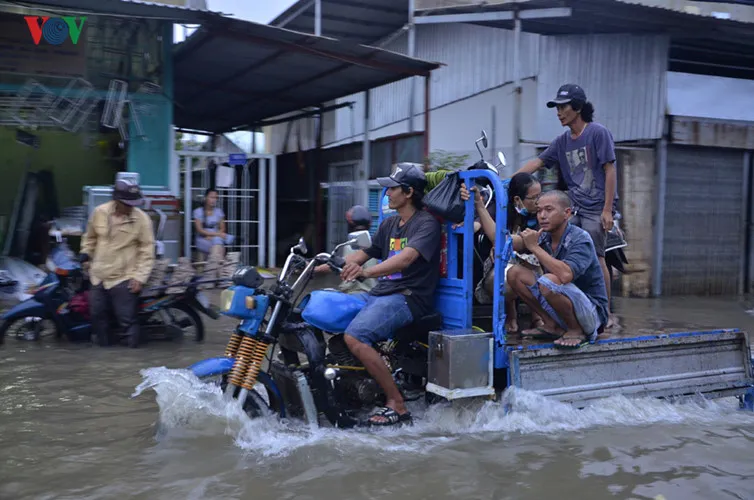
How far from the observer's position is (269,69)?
11.7m

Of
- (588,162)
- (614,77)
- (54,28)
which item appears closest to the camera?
(588,162)

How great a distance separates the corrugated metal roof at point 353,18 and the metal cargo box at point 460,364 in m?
11.6

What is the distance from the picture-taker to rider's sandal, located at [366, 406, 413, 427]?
177 inches

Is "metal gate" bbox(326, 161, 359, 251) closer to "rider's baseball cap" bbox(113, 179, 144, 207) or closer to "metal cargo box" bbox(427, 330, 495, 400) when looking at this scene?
"rider's baseball cap" bbox(113, 179, 144, 207)

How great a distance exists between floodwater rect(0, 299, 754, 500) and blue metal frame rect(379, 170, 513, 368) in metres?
0.50

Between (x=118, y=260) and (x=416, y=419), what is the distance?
3.83 m

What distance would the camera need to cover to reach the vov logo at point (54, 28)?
965 centimetres

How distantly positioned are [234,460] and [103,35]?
26.9 feet

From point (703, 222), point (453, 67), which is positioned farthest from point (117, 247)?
point (703, 222)

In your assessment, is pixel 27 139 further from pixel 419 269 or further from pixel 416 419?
pixel 416 419

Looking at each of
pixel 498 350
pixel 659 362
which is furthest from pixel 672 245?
pixel 498 350

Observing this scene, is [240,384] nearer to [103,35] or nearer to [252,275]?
[252,275]

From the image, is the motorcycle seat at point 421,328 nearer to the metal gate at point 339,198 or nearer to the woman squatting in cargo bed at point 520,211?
the woman squatting in cargo bed at point 520,211

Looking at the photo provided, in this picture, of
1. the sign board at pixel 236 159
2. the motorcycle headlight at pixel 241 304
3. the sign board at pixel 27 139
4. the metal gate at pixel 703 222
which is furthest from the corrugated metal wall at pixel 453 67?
the motorcycle headlight at pixel 241 304
